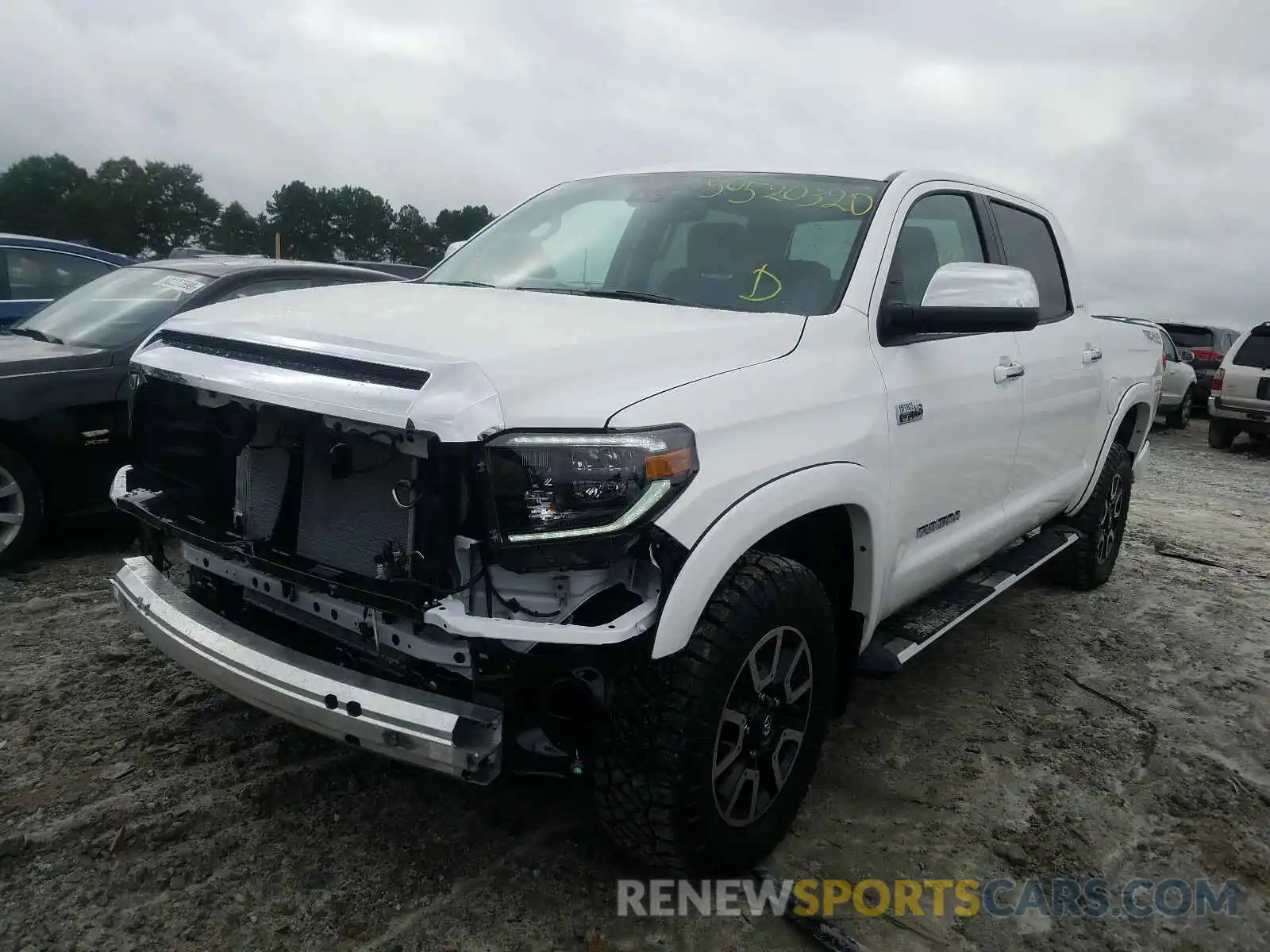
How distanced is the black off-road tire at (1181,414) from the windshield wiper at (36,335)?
Result: 16.2 meters

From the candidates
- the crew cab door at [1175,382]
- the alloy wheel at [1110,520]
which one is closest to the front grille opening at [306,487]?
the alloy wheel at [1110,520]

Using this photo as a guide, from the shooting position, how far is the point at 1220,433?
13688 mm

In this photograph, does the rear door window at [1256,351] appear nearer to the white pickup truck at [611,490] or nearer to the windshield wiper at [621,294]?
the white pickup truck at [611,490]

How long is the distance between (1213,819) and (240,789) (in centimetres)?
295

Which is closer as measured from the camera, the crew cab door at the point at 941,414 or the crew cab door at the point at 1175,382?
the crew cab door at the point at 941,414

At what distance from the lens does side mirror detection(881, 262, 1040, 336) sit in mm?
2785

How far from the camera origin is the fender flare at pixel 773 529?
208 cm

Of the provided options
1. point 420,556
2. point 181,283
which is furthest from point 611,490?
point 181,283

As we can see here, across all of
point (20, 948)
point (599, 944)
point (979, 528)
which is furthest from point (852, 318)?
point (20, 948)

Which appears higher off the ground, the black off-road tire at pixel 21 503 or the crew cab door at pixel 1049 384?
the crew cab door at pixel 1049 384

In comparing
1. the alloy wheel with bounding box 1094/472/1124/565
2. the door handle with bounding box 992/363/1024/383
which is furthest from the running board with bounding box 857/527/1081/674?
the door handle with bounding box 992/363/1024/383

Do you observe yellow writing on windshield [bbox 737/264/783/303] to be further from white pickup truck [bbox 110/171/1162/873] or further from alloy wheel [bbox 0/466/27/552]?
alloy wheel [bbox 0/466/27/552]

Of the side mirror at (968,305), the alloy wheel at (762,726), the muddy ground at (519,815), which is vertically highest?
the side mirror at (968,305)

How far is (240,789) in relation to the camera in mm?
2807
